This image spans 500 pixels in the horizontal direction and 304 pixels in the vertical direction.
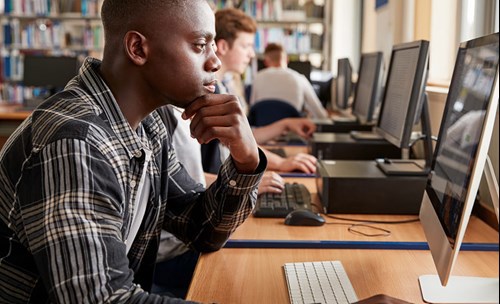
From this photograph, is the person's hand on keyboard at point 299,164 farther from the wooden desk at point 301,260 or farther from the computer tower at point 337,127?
the wooden desk at point 301,260

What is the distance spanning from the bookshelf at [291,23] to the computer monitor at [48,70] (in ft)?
6.19

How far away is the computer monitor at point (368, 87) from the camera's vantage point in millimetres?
2832

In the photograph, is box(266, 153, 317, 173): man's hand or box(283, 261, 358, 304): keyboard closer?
box(283, 261, 358, 304): keyboard

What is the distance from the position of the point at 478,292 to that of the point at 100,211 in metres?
0.68

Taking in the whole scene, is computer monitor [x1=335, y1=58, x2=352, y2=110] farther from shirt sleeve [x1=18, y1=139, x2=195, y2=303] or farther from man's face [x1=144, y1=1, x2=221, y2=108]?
shirt sleeve [x1=18, y1=139, x2=195, y2=303]

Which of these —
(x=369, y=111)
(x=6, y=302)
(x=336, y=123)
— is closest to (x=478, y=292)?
(x=6, y=302)

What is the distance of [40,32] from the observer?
285 inches

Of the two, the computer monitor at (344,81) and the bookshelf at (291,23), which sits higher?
the bookshelf at (291,23)

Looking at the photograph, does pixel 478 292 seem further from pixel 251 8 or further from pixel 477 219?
pixel 251 8

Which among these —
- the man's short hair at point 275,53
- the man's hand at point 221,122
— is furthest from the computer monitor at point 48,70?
the man's hand at point 221,122

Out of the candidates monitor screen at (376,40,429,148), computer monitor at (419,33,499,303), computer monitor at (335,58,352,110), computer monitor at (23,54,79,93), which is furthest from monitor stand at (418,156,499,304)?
computer monitor at (23,54,79,93)

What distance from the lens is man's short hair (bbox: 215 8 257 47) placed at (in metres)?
3.21

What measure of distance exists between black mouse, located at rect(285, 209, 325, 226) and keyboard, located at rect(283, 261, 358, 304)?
327mm

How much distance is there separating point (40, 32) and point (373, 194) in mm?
6156
